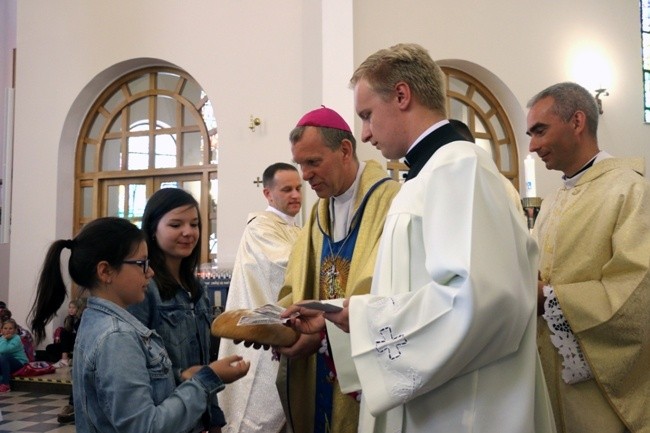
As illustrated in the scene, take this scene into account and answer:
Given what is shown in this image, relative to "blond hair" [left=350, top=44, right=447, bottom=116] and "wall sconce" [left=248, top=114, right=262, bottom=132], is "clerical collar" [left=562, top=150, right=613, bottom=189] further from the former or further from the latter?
"wall sconce" [left=248, top=114, right=262, bottom=132]

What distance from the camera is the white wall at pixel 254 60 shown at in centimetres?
725

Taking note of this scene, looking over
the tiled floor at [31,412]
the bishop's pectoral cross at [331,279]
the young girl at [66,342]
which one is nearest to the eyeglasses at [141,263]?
the bishop's pectoral cross at [331,279]

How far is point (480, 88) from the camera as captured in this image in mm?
8336

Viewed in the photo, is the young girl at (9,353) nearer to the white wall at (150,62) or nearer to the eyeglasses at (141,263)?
the white wall at (150,62)

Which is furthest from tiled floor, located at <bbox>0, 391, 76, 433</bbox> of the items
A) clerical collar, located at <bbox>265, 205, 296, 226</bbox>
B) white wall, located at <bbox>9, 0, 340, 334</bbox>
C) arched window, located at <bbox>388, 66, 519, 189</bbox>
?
arched window, located at <bbox>388, 66, 519, 189</bbox>

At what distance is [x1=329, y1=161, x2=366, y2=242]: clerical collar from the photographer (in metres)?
2.45

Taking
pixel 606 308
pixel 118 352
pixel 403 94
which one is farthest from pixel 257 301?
pixel 403 94

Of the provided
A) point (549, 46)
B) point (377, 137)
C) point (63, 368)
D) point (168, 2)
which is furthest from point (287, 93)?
point (377, 137)

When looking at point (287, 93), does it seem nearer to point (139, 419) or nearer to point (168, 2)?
point (168, 2)

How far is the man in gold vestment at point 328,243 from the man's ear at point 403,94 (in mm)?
695

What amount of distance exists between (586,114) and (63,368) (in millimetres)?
7743

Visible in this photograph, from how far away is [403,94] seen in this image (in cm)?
166

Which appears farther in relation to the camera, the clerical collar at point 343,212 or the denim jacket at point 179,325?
the clerical collar at point 343,212

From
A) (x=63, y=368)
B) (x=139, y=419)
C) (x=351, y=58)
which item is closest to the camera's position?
(x=139, y=419)
